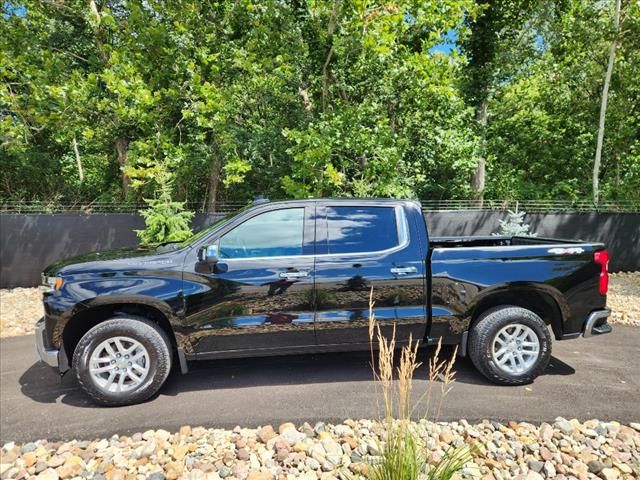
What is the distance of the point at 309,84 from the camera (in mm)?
10031

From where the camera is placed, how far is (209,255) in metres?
3.27

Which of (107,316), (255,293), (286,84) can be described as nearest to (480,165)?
(286,84)

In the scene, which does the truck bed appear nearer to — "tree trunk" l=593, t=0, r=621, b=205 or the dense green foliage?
the dense green foliage

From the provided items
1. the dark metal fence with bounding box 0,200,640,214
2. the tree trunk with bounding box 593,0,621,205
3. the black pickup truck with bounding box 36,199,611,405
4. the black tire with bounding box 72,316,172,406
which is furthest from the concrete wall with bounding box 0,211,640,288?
the black tire with bounding box 72,316,172,406

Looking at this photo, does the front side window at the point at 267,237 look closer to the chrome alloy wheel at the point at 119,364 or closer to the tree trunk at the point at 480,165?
the chrome alloy wheel at the point at 119,364

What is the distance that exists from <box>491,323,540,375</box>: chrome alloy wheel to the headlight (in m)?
3.86

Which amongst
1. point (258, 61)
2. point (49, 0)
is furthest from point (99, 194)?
point (258, 61)

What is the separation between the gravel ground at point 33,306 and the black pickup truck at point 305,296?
2911 mm

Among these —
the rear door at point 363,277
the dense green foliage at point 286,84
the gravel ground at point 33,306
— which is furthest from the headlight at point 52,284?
the dense green foliage at point 286,84

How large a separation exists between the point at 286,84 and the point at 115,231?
17.7 ft

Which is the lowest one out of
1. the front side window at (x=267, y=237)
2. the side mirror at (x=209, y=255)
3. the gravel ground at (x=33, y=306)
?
the gravel ground at (x=33, y=306)

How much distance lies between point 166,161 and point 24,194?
772 centimetres

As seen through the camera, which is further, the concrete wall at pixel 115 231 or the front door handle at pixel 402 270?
the concrete wall at pixel 115 231

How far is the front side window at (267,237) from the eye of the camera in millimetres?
3494
